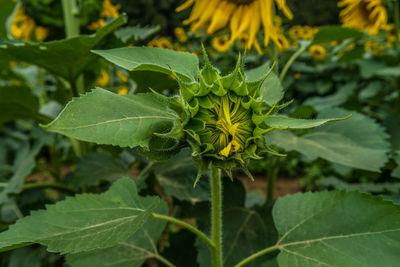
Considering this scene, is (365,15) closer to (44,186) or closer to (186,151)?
(186,151)

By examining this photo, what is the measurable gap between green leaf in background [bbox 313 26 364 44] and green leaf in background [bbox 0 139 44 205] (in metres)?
0.66

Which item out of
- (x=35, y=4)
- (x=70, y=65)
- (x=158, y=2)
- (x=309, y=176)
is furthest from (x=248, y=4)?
(x=158, y=2)

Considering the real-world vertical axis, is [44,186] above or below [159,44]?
below

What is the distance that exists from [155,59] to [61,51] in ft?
0.81

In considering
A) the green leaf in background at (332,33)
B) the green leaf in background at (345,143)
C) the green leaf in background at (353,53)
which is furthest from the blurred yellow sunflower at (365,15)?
the green leaf in background at (345,143)

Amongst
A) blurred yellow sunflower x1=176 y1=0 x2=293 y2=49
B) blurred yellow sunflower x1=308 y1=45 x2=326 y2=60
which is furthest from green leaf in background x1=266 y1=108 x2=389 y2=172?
blurred yellow sunflower x1=308 y1=45 x2=326 y2=60

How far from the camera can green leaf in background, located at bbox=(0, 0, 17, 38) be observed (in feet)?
2.57

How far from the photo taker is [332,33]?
82cm

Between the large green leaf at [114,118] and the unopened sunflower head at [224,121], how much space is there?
0.03 metres

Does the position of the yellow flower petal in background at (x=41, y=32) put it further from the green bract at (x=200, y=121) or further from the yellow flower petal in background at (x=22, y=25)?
the green bract at (x=200, y=121)

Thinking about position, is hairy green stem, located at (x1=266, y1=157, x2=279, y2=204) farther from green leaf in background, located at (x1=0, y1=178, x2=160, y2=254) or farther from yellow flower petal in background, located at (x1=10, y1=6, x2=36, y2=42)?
yellow flower petal in background, located at (x1=10, y1=6, x2=36, y2=42)

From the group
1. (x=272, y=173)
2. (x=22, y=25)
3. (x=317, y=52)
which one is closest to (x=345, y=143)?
(x=272, y=173)

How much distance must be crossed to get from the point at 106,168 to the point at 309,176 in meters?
1.96

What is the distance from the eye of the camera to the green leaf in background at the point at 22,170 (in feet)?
2.29
